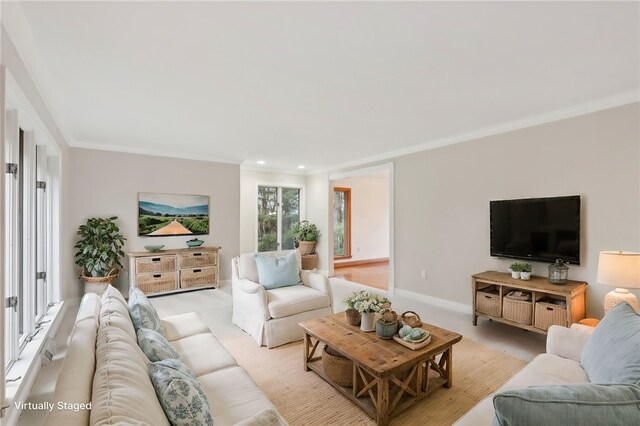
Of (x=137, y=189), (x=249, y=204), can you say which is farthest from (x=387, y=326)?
(x=249, y=204)

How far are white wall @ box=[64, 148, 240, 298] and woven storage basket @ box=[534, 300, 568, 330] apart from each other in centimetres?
484

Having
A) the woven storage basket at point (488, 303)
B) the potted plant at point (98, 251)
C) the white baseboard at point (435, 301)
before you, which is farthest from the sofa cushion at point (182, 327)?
the white baseboard at point (435, 301)

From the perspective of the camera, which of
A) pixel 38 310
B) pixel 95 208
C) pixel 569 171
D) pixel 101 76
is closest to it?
pixel 101 76

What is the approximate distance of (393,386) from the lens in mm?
2256

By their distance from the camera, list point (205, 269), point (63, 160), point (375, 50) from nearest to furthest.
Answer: point (375, 50)
point (63, 160)
point (205, 269)

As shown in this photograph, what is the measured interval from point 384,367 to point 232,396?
35.3 inches

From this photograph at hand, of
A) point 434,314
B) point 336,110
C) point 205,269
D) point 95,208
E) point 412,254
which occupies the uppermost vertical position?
point 336,110

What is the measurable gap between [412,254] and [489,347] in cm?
195

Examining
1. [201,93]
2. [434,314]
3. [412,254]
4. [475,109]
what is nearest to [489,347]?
[434,314]

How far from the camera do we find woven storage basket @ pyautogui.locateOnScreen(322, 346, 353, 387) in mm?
2252

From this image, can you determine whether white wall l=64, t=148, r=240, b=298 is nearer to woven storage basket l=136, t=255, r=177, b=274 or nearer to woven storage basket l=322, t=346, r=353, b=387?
woven storage basket l=136, t=255, r=177, b=274

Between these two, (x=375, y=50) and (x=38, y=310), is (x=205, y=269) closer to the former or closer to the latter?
(x=38, y=310)

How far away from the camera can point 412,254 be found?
4.85 metres

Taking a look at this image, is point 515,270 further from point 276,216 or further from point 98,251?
point 98,251
